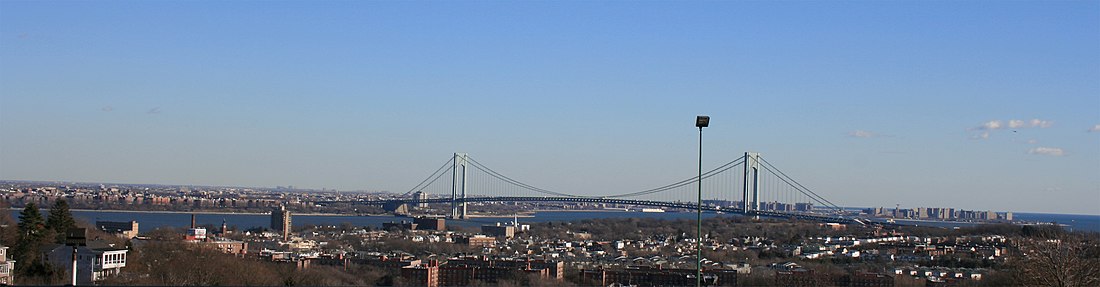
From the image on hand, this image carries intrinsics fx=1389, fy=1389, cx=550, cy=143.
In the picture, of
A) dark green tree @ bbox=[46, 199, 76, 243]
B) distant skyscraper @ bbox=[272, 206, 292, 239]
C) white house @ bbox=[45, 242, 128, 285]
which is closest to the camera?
white house @ bbox=[45, 242, 128, 285]

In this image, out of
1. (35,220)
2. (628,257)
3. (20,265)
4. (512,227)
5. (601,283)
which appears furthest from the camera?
(512,227)

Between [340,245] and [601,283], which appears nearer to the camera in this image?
[601,283]

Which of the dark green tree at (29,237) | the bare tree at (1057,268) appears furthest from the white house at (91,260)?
the bare tree at (1057,268)

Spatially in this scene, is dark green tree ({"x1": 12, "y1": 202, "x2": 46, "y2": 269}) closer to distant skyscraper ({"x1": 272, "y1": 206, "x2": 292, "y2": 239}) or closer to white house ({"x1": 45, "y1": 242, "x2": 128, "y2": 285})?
white house ({"x1": 45, "y1": 242, "x2": 128, "y2": 285})

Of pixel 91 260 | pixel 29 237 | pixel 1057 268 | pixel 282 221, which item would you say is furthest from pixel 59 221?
pixel 282 221

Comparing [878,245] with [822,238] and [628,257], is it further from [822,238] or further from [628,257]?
[628,257]

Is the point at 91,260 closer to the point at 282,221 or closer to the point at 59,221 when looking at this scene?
the point at 59,221

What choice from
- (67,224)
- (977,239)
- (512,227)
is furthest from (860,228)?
(67,224)

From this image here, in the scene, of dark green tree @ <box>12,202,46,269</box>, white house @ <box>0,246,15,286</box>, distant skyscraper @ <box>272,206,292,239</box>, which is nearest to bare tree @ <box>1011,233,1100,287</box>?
white house @ <box>0,246,15,286</box>
